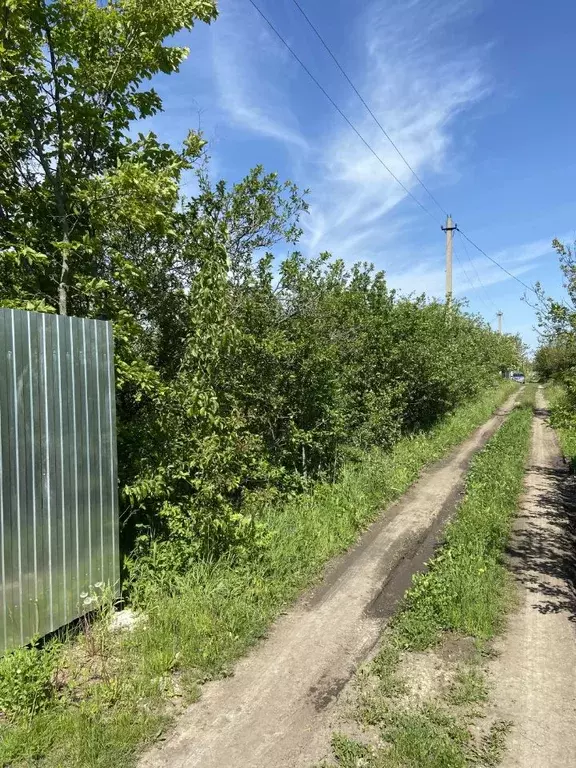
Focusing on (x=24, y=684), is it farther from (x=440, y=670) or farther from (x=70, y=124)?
(x=70, y=124)

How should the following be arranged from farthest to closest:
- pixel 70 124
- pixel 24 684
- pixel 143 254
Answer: pixel 143 254 → pixel 70 124 → pixel 24 684

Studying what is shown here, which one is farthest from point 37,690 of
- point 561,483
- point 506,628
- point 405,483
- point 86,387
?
point 561,483

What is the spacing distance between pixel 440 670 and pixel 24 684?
114 inches

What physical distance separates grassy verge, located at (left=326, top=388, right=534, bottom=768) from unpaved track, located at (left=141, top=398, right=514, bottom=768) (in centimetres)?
22

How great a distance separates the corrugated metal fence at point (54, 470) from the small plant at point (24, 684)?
276 mm

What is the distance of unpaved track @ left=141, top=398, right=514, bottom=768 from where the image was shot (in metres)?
2.98

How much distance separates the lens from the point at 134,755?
292 cm

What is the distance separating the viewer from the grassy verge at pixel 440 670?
9.61 ft

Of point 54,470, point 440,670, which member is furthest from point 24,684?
point 440,670

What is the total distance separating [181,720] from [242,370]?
4.29 metres

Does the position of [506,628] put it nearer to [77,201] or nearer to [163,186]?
[163,186]

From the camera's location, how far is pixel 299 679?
3.72 meters

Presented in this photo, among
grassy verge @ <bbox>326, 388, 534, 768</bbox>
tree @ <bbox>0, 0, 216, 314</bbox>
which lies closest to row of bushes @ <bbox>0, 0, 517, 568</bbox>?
tree @ <bbox>0, 0, 216, 314</bbox>

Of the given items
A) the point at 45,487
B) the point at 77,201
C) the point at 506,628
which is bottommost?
the point at 506,628
